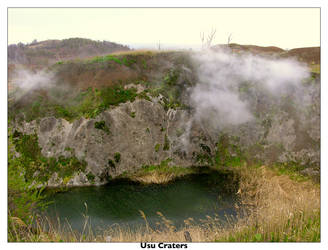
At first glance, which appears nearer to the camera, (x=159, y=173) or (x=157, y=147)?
(x=159, y=173)

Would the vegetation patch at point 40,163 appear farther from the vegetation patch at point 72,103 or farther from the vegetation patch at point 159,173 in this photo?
the vegetation patch at point 159,173

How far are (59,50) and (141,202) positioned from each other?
93.7 feet

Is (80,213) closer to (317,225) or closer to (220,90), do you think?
(317,225)

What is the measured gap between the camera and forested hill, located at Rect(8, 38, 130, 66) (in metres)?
28.3

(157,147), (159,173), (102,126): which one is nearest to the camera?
(159,173)

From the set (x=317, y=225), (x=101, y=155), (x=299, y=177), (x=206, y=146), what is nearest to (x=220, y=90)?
(x=206, y=146)

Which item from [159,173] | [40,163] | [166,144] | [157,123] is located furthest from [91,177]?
[157,123]

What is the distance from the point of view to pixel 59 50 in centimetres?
3194

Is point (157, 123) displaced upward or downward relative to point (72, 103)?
downward

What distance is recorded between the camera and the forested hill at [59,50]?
28281mm

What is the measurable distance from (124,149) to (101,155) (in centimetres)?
240

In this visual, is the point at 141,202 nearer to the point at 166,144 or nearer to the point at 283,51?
the point at 166,144

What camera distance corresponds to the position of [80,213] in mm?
14328

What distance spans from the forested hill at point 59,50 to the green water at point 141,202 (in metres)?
20.3
